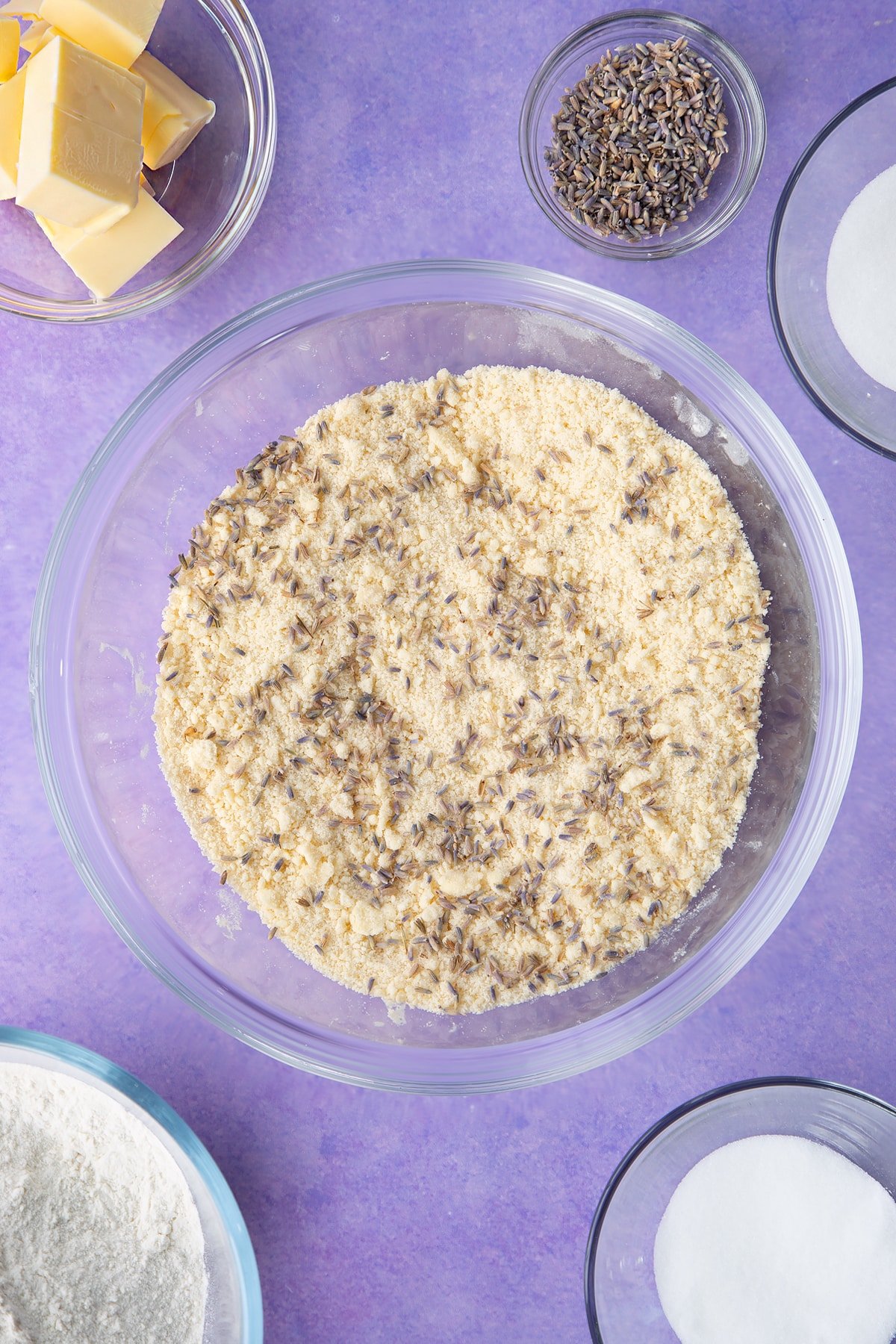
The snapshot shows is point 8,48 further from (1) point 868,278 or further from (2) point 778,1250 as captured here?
(2) point 778,1250

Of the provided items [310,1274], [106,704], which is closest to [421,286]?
[106,704]

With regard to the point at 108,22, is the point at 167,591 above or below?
below

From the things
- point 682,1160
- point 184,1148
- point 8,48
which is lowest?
point 184,1148

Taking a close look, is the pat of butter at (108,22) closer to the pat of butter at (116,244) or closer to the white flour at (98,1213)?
the pat of butter at (116,244)

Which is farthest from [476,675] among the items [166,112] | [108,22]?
[108,22]

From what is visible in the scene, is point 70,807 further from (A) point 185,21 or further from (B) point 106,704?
(A) point 185,21

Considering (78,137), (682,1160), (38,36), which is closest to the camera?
(78,137)
